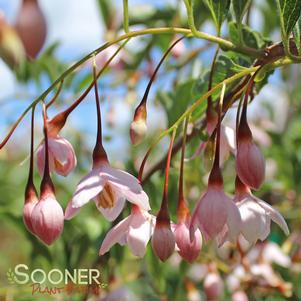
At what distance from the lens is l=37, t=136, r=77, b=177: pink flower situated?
40.7 inches

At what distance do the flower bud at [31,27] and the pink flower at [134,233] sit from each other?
0.36 metres

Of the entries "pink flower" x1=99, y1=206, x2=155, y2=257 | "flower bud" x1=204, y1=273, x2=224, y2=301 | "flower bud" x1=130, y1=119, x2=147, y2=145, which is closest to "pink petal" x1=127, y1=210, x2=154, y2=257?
"pink flower" x1=99, y1=206, x2=155, y2=257

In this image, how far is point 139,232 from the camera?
3.31 feet

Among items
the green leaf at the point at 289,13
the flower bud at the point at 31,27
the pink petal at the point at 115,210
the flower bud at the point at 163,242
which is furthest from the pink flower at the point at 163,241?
the flower bud at the point at 31,27

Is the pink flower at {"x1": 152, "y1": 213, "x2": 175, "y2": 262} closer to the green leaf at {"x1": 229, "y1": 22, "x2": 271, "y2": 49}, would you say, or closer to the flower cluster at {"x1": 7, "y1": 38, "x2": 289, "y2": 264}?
the flower cluster at {"x1": 7, "y1": 38, "x2": 289, "y2": 264}

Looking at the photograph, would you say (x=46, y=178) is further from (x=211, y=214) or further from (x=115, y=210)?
(x=211, y=214)

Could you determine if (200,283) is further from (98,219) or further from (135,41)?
(135,41)

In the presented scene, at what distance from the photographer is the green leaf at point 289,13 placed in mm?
970

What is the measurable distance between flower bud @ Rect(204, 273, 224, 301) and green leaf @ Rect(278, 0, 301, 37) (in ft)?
3.00

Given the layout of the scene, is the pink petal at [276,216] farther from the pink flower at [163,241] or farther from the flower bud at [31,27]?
the flower bud at [31,27]

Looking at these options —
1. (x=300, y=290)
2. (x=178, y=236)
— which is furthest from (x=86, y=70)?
(x=178, y=236)

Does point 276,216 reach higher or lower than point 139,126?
lower

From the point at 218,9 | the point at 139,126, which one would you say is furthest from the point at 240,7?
the point at 139,126

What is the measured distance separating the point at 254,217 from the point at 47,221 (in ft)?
0.89
